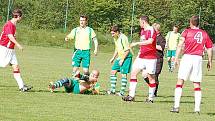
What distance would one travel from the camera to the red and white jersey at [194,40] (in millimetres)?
14266

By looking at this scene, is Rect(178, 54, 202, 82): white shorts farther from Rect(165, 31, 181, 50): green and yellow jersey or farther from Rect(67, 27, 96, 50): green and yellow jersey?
Rect(165, 31, 181, 50): green and yellow jersey

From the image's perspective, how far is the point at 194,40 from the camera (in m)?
14.3

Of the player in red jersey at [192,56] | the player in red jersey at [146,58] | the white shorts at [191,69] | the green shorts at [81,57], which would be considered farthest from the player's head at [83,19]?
the white shorts at [191,69]

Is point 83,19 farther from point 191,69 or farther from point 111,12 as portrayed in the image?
point 111,12

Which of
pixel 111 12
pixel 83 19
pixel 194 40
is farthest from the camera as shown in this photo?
pixel 111 12

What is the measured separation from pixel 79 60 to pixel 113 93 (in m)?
2.10

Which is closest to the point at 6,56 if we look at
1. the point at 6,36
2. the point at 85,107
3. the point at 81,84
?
the point at 6,36

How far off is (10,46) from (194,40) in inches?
211

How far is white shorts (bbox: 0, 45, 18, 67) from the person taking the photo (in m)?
17.0

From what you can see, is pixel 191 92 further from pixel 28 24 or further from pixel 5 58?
pixel 28 24

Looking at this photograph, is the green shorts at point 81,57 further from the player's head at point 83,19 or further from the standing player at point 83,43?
the player's head at point 83,19

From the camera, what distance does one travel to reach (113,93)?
18.2 meters

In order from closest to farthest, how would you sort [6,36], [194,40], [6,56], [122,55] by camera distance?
[194,40]
[6,56]
[6,36]
[122,55]

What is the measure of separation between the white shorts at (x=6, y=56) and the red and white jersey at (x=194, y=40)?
5107 mm
